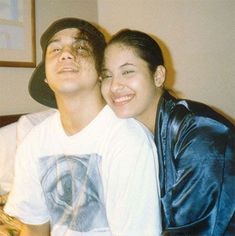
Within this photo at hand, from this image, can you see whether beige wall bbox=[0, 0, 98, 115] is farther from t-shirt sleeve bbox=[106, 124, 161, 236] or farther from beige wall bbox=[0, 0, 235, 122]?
t-shirt sleeve bbox=[106, 124, 161, 236]

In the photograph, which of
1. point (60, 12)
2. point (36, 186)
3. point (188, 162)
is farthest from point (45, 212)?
point (60, 12)

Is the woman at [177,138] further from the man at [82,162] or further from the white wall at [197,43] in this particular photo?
the white wall at [197,43]

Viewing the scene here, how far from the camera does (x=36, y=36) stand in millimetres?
2314

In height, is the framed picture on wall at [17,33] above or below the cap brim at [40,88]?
above

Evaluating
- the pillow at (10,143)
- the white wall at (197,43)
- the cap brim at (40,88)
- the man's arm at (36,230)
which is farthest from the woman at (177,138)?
the white wall at (197,43)

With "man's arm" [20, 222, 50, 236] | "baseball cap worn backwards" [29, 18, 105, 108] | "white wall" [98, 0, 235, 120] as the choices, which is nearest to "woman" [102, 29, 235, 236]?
"baseball cap worn backwards" [29, 18, 105, 108]

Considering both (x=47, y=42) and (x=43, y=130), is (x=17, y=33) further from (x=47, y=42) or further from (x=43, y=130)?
(x=43, y=130)

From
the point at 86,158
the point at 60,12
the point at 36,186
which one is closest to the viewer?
the point at 86,158

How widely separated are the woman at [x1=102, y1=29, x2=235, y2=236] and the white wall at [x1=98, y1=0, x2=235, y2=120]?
48.0 inches

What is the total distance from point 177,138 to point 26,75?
61.9 inches

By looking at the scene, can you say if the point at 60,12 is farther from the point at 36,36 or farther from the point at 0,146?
the point at 0,146

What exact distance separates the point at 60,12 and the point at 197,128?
6.31ft

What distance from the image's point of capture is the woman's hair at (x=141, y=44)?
1.01 metres

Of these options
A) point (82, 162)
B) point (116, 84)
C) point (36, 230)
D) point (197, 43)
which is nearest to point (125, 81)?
point (116, 84)
